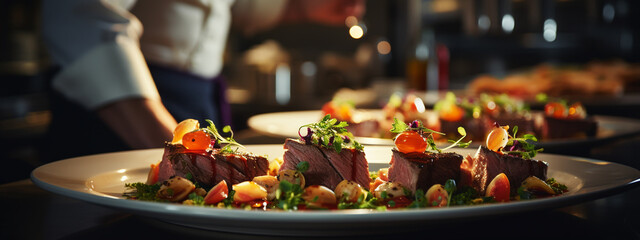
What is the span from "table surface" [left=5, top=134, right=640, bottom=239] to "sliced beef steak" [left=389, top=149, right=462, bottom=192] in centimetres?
→ 19

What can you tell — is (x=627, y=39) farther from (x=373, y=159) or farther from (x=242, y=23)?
(x=373, y=159)

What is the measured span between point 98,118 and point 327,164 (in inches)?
58.4

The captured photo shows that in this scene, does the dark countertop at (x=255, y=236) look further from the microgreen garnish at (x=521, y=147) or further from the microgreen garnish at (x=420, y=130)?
the microgreen garnish at (x=420, y=130)

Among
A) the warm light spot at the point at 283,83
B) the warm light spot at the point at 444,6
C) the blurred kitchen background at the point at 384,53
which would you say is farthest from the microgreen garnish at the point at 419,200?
the warm light spot at the point at 444,6

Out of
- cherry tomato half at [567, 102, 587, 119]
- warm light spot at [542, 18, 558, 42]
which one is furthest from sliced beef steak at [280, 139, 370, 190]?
warm light spot at [542, 18, 558, 42]

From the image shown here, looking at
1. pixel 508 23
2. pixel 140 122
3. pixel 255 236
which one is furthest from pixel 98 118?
pixel 508 23

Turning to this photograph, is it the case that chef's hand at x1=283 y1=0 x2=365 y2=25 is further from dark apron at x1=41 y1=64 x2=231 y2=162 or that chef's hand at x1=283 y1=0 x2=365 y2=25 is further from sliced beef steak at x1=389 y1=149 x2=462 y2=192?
sliced beef steak at x1=389 y1=149 x2=462 y2=192

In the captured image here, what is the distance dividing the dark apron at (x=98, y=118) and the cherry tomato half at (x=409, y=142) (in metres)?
1.31

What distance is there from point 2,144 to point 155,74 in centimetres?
302

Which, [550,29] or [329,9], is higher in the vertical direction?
[550,29]

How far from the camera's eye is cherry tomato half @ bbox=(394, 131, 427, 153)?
4.24 ft

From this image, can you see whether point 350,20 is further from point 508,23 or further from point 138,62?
point 508,23

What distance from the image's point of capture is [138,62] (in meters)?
2.04

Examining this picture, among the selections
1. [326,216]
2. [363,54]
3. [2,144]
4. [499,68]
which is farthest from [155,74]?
[499,68]
